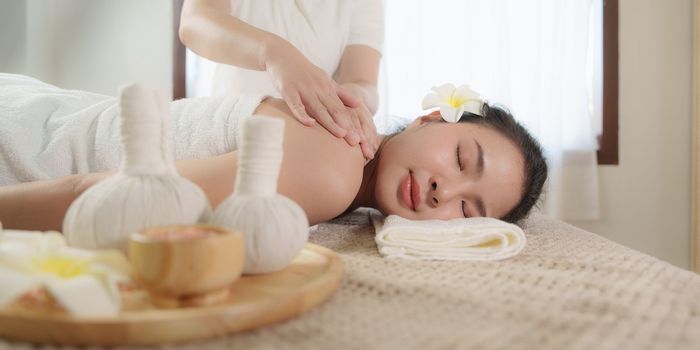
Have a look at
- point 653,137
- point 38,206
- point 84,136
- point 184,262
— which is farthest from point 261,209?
point 653,137

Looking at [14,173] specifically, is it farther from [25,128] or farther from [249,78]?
[249,78]

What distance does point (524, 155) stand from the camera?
146cm

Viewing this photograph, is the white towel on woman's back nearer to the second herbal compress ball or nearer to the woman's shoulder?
the woman's shoulder

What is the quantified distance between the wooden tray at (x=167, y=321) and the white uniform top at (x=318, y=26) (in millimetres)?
1598

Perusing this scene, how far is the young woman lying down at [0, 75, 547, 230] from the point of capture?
1147 mm

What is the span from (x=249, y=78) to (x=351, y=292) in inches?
62.0

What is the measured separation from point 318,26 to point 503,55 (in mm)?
1117

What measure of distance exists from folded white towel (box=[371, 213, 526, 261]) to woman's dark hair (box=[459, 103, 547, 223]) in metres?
0.37

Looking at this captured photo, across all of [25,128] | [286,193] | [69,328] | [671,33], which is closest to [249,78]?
[25,128]

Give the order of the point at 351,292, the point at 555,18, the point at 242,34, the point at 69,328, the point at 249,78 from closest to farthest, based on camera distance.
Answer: the point at 69,328 < the point at 351,292 < the point at 242,34 < the point at 249,78 < the point at 555,18

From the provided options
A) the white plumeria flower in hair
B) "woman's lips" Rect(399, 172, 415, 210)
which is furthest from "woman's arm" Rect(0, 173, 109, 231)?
the white plumeria flower in hair

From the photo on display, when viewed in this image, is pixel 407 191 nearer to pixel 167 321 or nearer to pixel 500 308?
pixel 500 308

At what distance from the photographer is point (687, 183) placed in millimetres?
3094

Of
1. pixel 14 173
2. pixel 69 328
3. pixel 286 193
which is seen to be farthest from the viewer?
pixel 14 173
